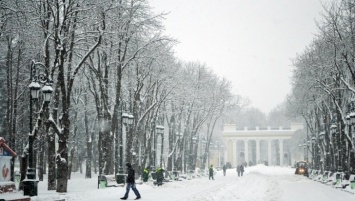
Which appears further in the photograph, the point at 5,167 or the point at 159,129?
the point at 159,129

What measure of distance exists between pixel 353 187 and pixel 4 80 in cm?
2924

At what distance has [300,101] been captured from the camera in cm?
4612

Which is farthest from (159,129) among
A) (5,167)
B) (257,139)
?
(257,139)

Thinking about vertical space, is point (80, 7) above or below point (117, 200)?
above

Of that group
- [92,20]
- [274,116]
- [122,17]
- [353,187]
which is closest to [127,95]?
[122,17]

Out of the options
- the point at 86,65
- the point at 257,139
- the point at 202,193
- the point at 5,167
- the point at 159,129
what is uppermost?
the point at 86,65

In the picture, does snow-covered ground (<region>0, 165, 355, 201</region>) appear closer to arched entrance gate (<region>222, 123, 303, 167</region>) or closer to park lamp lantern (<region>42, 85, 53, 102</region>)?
park lamp lantern (<region>42, 85, 53, 102</region>)

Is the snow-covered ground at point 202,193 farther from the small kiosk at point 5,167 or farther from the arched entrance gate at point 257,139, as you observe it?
the arched entrance gate at point 257,139

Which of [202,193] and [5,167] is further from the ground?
[5,167]

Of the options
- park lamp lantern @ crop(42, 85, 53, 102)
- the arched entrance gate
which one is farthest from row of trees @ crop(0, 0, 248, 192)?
the arched entrance gate

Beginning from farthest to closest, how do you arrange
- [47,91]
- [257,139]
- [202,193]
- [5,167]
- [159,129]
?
[257,139] → [159,129] → [202,193] → [5,167] → [47,91]

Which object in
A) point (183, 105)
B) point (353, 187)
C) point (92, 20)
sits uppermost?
point (92, 20)

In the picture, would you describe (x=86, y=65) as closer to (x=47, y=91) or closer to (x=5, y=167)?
(x=5, y=167)

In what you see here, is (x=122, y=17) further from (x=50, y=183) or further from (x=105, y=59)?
(x=50, y=183)
